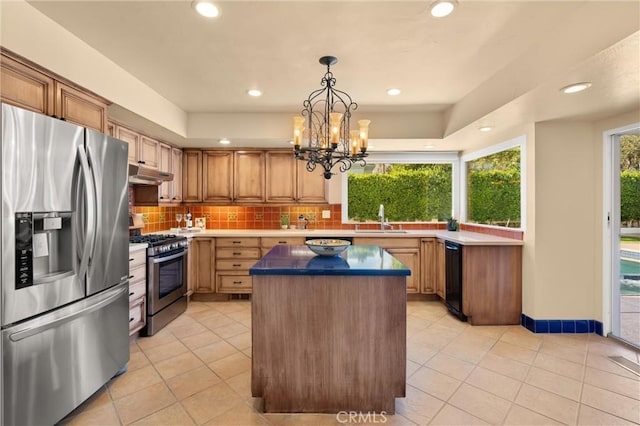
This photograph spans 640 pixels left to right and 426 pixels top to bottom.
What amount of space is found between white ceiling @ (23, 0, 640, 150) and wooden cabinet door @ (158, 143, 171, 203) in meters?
0.82

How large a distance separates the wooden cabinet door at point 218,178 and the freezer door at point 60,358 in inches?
93.1

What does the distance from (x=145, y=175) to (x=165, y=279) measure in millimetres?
1140

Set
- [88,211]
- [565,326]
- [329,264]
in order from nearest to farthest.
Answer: [88,211] → [329,264] → [565,326]

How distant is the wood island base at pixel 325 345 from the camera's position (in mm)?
1924

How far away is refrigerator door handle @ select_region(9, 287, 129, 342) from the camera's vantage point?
Answer: 1561 mm

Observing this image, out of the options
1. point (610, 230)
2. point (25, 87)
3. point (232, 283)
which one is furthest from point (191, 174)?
point (610, 230)

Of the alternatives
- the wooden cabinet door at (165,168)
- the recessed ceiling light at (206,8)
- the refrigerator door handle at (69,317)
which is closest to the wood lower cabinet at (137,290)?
the refrigerator door handle at (69,317)

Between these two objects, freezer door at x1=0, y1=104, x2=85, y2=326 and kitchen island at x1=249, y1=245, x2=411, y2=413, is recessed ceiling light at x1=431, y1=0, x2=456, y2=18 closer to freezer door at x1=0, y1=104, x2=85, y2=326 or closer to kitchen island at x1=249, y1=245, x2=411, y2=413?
kitchen island at x1=249, y1=245, x2=411, y2=413

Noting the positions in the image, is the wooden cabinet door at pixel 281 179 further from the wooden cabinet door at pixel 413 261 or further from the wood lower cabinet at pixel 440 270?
the wood lower cabinet at pixel 440 270

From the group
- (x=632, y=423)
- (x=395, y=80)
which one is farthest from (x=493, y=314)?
(x=395, y=80)

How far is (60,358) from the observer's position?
5.83ft

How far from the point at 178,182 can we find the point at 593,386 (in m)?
4.85

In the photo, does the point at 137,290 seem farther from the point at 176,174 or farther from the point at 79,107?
the point at 176,174

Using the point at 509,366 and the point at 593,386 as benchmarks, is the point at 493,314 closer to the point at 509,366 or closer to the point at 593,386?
the point at 509,366
